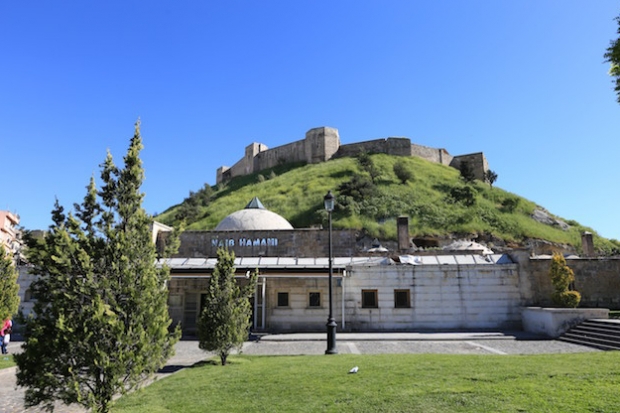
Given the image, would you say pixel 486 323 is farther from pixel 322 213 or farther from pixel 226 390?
pixel 322 213

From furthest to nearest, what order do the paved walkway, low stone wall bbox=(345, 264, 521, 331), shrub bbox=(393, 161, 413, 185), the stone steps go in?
shrub bbox=(393, 161, 413, 185) < low stone wall bbox=(345, 264, 521, 331) < the stone steps < the paved walkway

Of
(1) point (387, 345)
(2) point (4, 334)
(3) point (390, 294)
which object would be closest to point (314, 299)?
(3) point (390, 294)

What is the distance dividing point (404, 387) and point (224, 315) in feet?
16.9

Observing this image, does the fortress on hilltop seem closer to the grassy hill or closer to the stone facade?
the grassy hill

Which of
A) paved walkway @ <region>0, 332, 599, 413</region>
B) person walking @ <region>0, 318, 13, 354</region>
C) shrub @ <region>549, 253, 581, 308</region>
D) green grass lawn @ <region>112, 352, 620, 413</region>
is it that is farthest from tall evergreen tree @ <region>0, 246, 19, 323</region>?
shrub @ <region>549, 253, 581, 308</region>

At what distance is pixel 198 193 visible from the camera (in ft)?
226

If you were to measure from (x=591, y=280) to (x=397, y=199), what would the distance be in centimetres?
3040

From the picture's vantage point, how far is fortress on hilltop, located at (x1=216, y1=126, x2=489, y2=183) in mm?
65375

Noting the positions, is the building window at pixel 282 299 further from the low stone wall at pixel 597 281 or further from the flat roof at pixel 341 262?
the low stone wall at pixel 597 281

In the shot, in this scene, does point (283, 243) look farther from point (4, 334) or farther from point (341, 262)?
point (4, 334)

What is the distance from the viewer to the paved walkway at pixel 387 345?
39.0ft

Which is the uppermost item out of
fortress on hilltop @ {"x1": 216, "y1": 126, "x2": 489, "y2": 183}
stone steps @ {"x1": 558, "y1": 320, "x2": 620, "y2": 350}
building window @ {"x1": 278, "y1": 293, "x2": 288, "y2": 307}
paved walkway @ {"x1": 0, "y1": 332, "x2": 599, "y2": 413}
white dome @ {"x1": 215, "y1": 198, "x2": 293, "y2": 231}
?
fortress on hilltop @ {"x1": 216, "y1": 126, "x2": 489, "y2": 183}

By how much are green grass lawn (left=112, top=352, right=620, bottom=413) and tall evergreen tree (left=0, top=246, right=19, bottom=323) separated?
714 cm

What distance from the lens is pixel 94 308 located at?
4746mm
